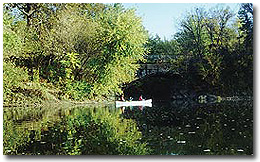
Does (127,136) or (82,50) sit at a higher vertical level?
(82,50)

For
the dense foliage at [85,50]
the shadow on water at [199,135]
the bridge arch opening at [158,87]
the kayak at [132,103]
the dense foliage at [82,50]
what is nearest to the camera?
the shadow on water at [199,135]

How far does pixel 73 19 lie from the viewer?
20141 millimetres

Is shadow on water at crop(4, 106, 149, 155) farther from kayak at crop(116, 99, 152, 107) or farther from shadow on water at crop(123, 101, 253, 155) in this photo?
kayak at crop(116, 99, 152, 107)

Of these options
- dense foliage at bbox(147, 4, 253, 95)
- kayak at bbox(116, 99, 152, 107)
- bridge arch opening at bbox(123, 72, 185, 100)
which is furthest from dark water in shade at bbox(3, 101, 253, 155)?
bridge arch opening at bbox(123, 72, 185, 100)

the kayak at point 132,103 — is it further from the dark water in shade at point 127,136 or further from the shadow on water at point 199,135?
the shadow on water at point 199,135

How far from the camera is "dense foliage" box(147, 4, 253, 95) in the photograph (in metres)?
21.0

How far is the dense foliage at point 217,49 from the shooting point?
21031mm

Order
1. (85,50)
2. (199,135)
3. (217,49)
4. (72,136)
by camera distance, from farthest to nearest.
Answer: (217,49) → (85,50) → (199,135) → (72,136)

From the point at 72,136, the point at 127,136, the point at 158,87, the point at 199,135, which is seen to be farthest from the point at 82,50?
the point at 199,135

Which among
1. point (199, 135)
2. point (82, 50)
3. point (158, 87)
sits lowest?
point (199, 135)

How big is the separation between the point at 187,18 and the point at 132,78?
5806 mm

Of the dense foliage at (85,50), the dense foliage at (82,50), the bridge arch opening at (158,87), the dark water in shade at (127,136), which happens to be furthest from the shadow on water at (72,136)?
the bridge arch opening at (158,87)

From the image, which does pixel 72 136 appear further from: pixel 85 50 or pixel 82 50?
pixel 85 50

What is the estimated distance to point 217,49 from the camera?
942 inches
